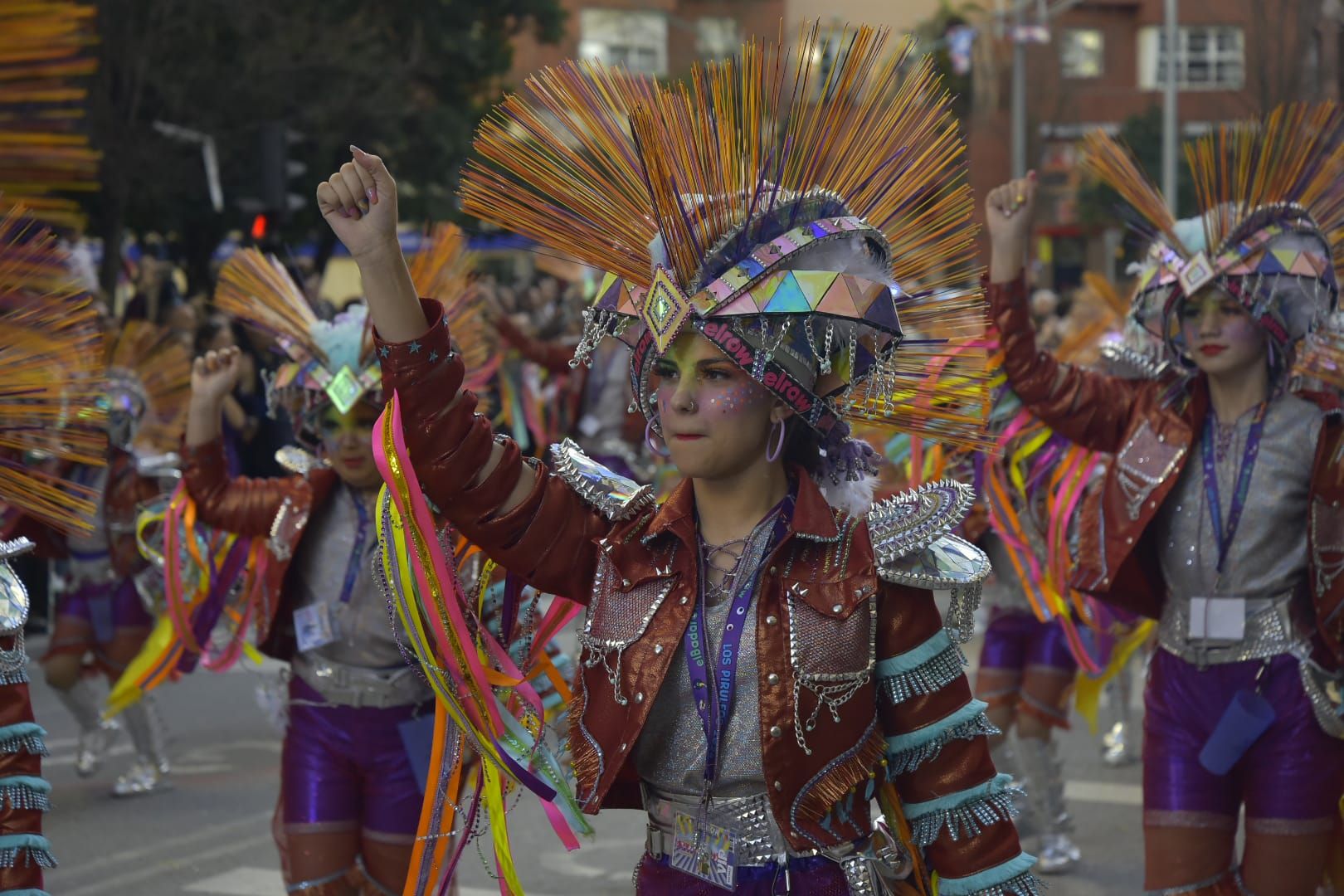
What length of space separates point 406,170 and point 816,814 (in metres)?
18.3

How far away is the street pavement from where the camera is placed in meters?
6.63

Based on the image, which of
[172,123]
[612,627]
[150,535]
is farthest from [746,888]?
[172,123]

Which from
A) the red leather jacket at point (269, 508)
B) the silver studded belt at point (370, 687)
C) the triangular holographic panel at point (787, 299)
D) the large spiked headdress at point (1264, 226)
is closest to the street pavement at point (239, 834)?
the red leather jacket at point (269, 508)

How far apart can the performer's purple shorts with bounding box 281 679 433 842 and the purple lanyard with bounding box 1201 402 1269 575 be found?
85.4 inches

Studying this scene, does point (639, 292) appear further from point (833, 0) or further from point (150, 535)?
point (833, 0)

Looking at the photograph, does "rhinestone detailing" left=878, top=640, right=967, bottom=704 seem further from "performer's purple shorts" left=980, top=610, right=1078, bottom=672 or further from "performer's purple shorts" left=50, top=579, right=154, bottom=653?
"performer's purple shorts" left=50, top=579, right=154, bottom=653

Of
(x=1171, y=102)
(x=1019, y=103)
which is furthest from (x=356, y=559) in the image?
(x=1019, y=103)

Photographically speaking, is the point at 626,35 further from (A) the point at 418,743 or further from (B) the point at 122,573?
(A) the point at 418,743

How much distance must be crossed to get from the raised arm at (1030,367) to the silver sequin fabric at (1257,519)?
386 mm

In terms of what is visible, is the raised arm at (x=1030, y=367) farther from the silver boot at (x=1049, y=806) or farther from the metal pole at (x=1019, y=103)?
the metal pole at (x=1019, y=103)

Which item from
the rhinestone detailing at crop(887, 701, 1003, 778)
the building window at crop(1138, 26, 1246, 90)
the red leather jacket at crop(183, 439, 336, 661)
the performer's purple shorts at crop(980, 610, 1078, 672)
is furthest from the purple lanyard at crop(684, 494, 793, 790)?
the building window at crop(1138, 26, 1246, 90)

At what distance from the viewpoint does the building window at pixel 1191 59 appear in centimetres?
4050

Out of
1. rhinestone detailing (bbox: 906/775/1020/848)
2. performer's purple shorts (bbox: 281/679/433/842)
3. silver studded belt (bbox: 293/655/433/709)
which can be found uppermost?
rhinestone detailing (bbox: 906/775/1020/848)

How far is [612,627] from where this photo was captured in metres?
3.18
